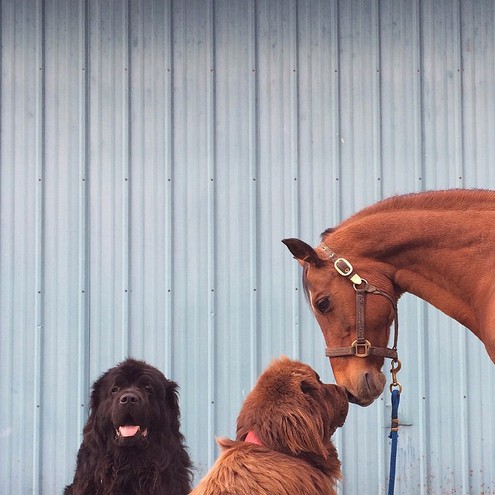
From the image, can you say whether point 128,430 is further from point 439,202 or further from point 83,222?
point 83,222

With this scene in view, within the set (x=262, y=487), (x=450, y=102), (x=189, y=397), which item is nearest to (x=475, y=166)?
(x=450, y=102)

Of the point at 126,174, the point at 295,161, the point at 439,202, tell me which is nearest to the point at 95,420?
the point at 439,202

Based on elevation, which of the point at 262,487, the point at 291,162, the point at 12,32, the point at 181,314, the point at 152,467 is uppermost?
the point at 12,32

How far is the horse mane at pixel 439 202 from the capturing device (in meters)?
4.85

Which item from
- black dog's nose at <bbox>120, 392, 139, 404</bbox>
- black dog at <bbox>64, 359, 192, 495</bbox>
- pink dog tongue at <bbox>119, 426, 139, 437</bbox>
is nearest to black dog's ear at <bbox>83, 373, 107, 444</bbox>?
black dog at <bbox>64, 359, 192, 495</bbox>

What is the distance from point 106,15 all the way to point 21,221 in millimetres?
1929

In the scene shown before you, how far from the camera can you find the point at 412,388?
7.66 metres

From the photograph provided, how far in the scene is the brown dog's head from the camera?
3.68 m

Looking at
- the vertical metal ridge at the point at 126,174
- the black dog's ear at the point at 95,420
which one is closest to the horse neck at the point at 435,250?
the black dog's ear at the point at 95,420

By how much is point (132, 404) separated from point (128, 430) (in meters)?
0.17

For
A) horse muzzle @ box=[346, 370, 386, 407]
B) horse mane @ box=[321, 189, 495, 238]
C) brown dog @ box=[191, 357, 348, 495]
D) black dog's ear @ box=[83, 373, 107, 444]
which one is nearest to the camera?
brown dog @ box=[191, 357, 348, 495]

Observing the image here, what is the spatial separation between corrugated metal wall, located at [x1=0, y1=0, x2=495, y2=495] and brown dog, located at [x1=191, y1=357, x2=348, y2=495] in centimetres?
376

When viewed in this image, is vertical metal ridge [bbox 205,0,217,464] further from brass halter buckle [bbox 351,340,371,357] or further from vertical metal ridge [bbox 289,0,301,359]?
brass halter buckle [bbox 351,340,371,357]

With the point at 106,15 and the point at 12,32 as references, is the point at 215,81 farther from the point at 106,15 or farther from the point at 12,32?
the point at 12,32
